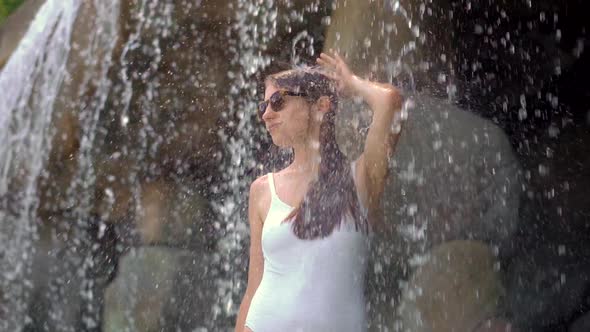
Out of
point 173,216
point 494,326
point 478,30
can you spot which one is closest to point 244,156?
point 173,216

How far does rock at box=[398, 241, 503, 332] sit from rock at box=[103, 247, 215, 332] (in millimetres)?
1186

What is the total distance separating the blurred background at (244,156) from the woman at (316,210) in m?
0.73

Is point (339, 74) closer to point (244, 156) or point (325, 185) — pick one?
point (325, 185)

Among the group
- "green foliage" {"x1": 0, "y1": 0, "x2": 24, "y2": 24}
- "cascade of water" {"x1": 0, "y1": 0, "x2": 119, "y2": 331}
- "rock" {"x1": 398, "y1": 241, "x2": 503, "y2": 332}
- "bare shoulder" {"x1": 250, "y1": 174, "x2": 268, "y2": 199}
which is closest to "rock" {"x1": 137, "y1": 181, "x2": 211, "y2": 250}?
"cascade of water" {"x1": 0, "y1": 0, "x2": 119, "y2": 331}

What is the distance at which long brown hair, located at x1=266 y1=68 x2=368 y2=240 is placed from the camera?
7.39 ft

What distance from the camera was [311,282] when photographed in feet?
7.28

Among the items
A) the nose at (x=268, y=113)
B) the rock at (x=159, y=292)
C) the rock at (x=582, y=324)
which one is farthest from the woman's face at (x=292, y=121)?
the rock at (x=159, y=292)

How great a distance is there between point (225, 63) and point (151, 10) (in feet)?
1.60

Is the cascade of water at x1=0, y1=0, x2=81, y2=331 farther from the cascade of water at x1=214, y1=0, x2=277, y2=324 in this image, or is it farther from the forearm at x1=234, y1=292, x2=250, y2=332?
the forearm at x1=234, y1=292, x2=250, y2=332

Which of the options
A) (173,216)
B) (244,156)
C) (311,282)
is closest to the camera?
(311,282)

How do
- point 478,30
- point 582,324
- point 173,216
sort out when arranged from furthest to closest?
point 173,216
point 478,30
point 582,324

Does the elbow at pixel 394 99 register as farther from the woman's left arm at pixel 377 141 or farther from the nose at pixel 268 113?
the nose at pixel 268 113

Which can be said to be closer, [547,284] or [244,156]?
[547,284]

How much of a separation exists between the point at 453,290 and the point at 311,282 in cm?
110
